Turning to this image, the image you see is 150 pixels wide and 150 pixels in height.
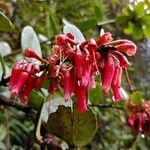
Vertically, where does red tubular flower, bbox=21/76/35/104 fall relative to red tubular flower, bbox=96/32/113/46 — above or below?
below

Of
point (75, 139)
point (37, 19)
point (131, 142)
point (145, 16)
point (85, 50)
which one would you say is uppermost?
point (37, 19)

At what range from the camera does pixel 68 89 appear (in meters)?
0.60

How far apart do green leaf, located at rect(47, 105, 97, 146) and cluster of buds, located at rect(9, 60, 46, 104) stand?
0.07 m

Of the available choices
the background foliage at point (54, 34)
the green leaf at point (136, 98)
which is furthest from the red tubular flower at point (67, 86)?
the green leaf at point (136, 98)

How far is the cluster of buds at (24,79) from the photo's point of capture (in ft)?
2.09

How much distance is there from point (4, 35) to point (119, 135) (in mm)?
830

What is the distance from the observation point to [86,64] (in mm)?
585

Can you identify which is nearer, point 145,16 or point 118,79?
point 118,79

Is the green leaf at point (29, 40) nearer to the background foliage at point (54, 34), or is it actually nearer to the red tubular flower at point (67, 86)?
the background foliage at point (54, 34)

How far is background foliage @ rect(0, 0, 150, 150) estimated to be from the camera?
98cm

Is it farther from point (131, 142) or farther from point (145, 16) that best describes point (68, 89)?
point (131, 142)

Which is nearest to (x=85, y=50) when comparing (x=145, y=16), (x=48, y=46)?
(x=48, y=46)

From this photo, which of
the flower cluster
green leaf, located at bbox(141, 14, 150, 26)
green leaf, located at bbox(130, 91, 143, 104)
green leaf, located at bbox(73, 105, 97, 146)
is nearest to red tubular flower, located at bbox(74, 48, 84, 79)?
the flower cluster

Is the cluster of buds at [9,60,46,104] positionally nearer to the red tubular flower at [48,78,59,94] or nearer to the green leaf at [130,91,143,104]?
the red tubular flower at [48,78,59,94]
